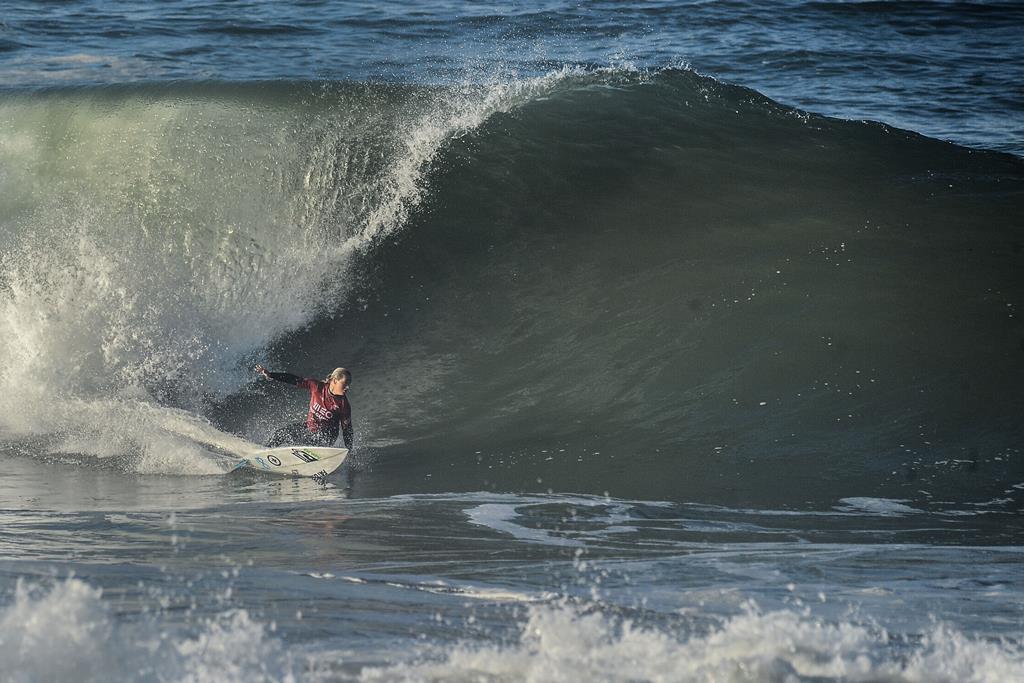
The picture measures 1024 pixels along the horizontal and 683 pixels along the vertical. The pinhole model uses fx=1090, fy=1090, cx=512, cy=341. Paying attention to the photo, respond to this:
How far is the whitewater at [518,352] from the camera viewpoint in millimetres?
4980

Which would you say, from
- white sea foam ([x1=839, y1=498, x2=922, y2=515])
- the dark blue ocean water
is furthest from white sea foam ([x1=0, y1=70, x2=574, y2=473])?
white sea foam ([x1=839, y1=498, x2=922, y2=515])

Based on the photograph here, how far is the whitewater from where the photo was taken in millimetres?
4980

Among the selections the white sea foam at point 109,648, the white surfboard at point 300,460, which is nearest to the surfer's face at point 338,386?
the white surfboard at point 300,460

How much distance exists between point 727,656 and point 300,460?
5.37 m

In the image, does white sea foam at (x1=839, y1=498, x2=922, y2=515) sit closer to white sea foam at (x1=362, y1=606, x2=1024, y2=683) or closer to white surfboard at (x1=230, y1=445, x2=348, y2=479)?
white sea foam at (x1=362, y1=606, x2=1024, y2=683)

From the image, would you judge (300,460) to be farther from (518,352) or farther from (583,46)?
(583,46)

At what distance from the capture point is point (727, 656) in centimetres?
446

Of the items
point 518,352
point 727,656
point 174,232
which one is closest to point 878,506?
point 727,656

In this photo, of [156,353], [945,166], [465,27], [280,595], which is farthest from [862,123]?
[280,595]

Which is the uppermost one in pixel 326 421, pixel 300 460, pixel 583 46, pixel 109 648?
pixel 583 46

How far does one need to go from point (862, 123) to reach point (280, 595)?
13093 millimetres

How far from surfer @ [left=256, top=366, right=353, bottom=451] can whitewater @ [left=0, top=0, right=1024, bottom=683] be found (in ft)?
1.36

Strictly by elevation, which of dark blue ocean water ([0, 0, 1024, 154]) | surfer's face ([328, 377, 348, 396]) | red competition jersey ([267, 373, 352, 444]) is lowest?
red competition jersey ([267, 373, 352, 444])

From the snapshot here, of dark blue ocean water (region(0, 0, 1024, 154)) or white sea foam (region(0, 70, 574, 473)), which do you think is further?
dark blue ocean water (region(0, 0, 1024, 154))
